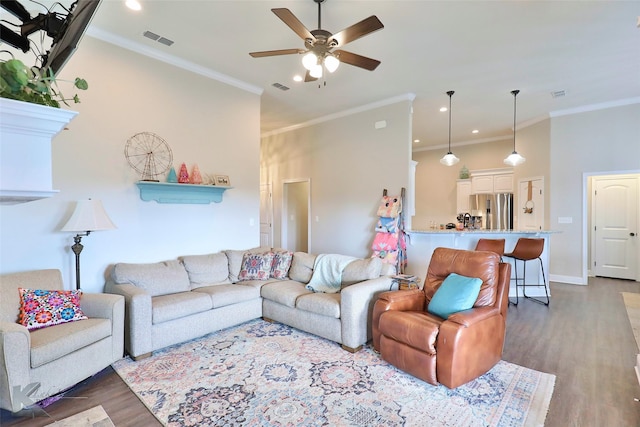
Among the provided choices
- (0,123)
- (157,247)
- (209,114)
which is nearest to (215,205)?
(157,247)

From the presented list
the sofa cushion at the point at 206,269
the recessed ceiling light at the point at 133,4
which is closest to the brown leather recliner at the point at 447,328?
the sofa cushion at the point at 206,269

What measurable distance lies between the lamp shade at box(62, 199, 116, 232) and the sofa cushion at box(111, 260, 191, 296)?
51cm

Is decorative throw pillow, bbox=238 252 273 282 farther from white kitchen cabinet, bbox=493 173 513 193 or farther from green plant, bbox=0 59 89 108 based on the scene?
white kitchen cabinet, bbox=493 173 513 193

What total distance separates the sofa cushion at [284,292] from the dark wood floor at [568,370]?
1.63 m

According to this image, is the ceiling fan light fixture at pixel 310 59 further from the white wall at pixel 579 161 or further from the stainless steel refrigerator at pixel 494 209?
the stainless steel refrigerator at pixel 494 209

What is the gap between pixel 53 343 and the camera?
7.14ft

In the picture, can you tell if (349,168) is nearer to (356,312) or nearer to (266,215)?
(266,215)

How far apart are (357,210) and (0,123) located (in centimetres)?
531

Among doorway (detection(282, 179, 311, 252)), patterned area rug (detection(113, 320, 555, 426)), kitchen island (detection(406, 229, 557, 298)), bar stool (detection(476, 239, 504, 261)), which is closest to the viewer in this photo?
patterned area rug (detection(113, 320, 555, 426))

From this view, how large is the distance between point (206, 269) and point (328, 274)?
60.1 inches

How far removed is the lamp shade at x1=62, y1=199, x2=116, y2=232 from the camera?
Answer: 9.51 feet

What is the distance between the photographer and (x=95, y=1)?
100 cm

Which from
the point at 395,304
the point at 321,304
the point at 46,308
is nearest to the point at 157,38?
the point at 46,308

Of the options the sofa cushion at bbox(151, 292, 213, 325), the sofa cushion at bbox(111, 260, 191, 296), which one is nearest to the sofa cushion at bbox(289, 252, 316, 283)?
the sofa cushion at bbox(151, 292, 213, 325)
